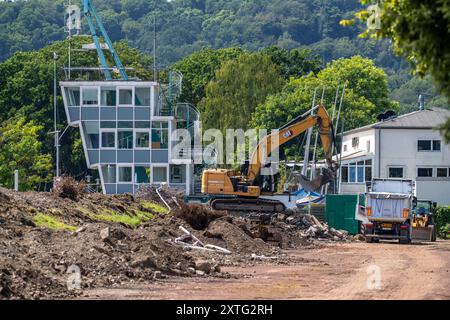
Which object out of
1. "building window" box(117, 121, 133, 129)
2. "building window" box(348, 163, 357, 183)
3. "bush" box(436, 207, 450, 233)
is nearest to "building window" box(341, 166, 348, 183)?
"building window" box(348, 163, 357, 183)

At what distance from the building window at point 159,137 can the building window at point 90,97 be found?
4.10 metres

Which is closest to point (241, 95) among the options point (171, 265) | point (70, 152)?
point (70, 152)

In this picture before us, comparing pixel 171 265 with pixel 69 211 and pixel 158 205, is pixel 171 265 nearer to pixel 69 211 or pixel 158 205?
pixel 69 211

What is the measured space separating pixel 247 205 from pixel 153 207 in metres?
5.85

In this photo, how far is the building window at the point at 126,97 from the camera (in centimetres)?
7894

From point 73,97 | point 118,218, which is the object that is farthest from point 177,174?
point 118,218

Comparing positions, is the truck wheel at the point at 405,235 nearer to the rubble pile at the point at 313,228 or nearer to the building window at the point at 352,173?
the rubble pile at the point at 313,228

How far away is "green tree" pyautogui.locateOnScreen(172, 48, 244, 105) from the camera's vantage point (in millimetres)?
113250

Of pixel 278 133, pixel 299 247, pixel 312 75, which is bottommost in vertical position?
pixel 299 247

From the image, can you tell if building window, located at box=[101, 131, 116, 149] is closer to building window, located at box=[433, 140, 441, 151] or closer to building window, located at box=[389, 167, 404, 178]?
building window, located at box=[389, 167, 404, 178]

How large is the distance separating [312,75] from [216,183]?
51.0 m

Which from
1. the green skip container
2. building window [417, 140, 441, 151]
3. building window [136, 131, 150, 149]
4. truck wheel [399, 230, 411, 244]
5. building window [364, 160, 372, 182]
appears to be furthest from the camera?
building window [364, 160, 372, 182]

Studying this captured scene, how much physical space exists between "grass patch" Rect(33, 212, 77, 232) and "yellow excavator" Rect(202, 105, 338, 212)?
2210 cm
